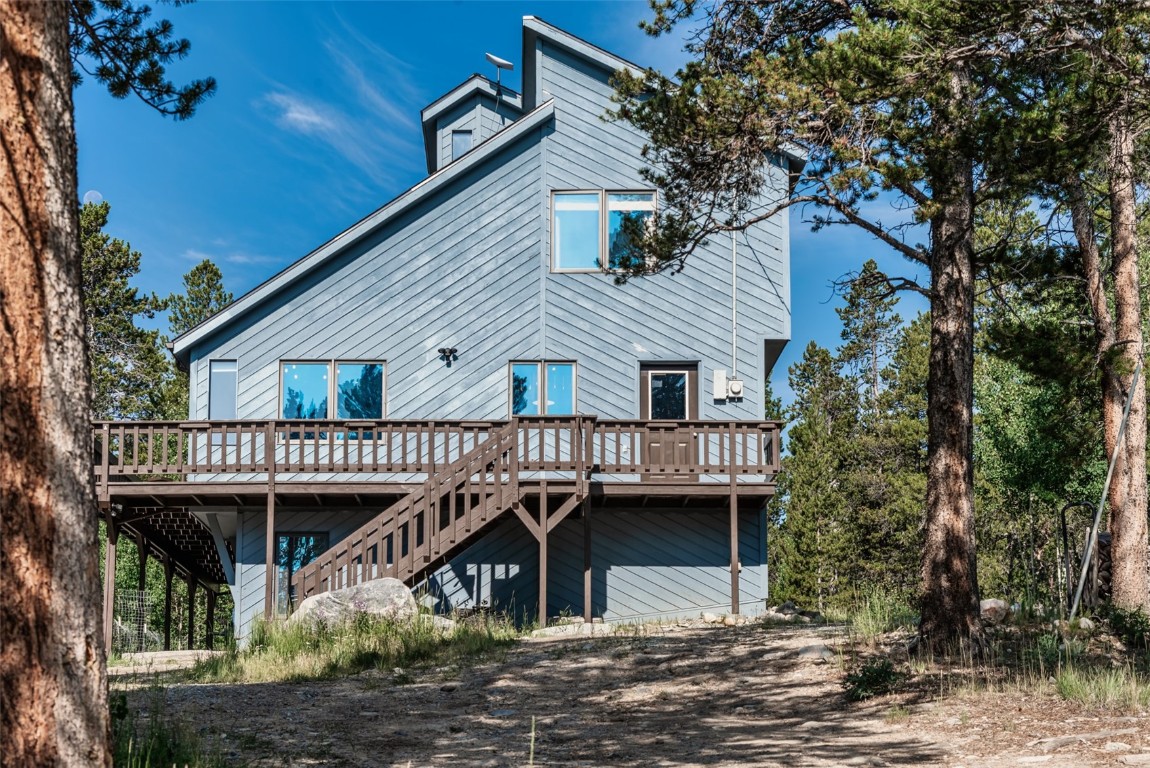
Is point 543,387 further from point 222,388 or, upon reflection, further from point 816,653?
point 816,653

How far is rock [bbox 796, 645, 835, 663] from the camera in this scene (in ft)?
41.7

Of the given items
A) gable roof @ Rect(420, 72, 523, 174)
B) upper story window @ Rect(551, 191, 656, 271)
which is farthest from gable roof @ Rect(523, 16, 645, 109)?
gable roof @ Rect(420, 72, 523, 174)

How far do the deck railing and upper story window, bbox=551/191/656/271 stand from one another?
3264 mm

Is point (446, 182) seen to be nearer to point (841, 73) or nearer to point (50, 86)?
point (841, 73)

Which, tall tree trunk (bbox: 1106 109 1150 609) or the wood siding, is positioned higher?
tall tree trunk (bbox: 1106 109 1150 609)

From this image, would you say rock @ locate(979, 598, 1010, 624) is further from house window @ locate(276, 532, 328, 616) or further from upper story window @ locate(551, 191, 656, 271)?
house window @ locate(276, 532, 328, 616)

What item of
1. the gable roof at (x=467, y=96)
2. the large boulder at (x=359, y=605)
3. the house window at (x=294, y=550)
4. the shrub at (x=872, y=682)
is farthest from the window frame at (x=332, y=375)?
the shrub at (x=872, y=682)

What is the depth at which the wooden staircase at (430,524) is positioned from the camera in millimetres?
17594

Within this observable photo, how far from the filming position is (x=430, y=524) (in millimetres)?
18125

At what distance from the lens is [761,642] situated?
1423cm

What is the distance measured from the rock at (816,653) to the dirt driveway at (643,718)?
25 millimetres

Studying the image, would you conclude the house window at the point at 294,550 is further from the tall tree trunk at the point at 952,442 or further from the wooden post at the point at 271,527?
the tall tree trunk at the point at 952,442

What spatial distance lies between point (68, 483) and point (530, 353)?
614 inches

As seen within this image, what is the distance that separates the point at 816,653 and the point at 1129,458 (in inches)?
266
